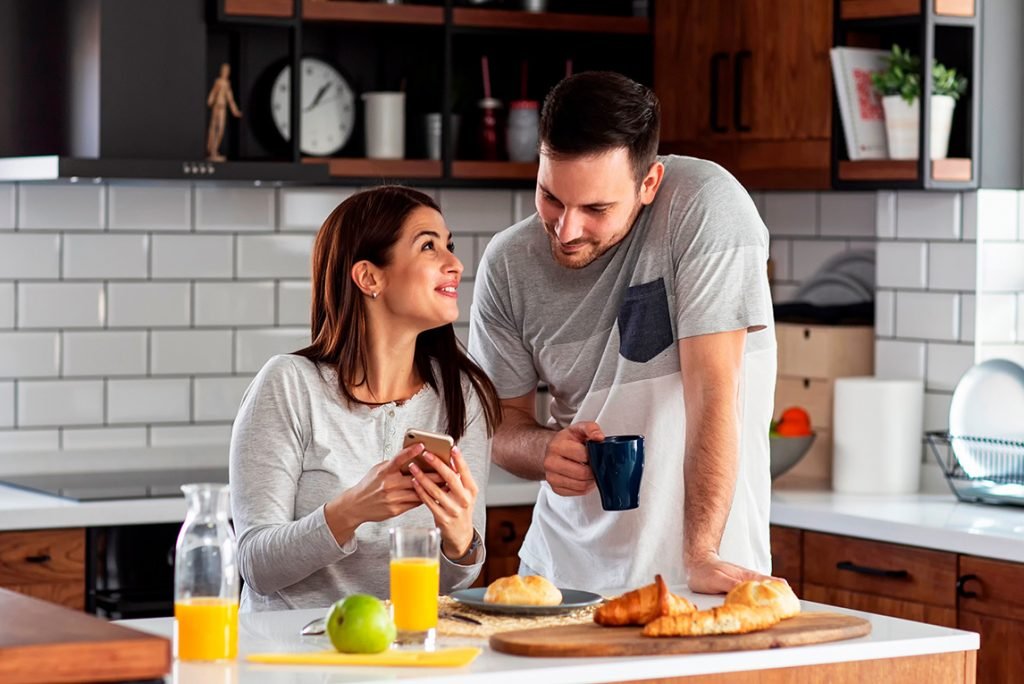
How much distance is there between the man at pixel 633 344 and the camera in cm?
255

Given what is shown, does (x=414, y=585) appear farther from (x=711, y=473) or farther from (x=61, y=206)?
(x=61, y=206)

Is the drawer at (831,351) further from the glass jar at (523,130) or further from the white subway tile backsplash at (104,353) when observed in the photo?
the white subway tile backsplash at (104,353)

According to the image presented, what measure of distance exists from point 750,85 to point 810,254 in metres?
0.57

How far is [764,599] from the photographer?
219cm

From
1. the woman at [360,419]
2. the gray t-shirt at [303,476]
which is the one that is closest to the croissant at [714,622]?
the woman at [360,419]

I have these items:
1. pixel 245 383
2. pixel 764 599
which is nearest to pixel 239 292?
pixel 245 383

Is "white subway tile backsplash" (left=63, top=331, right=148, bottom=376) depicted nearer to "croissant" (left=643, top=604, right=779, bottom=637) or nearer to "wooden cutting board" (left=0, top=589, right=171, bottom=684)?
"croissant" (left=643, top=604, right=779, bottom=637)

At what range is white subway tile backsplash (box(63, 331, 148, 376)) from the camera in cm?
435

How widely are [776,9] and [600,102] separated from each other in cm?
195

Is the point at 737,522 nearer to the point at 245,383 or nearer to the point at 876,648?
the point at 876,648

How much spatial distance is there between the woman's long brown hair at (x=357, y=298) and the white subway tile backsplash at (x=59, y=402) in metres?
1.80

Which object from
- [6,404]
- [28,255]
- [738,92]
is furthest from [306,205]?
[738,92]

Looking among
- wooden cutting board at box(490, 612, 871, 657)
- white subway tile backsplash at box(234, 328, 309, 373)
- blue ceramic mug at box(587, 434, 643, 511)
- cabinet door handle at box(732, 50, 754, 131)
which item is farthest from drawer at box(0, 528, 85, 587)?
cabinet door handle at box(732, 50, 754, 131)

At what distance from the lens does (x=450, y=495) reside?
2.33 metres
